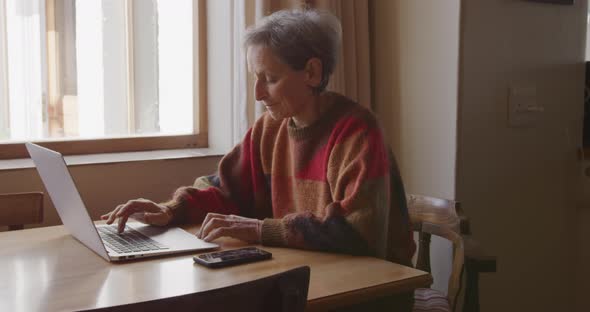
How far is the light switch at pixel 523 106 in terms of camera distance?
234cm

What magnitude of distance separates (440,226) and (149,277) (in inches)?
35.2

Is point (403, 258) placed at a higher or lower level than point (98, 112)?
lower

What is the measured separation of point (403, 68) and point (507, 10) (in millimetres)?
394

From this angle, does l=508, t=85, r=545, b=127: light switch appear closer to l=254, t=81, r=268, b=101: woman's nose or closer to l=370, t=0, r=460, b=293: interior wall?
l=370, t=0, r=460, b=293: interior wall

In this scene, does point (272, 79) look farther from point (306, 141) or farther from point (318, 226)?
point (318, 226)

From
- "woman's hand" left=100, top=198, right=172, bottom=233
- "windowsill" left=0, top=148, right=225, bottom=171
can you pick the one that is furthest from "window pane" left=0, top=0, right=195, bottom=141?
"woman's hand" left=100, top=198, right=172, bottom=233

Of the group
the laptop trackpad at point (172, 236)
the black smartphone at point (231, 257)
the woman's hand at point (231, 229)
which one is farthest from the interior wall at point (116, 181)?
the black smartphone at point (231, 257)

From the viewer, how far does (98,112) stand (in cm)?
291

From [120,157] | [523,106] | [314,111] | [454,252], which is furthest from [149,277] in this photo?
[523,106]

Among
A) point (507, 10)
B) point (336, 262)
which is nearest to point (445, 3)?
point (507, 10)

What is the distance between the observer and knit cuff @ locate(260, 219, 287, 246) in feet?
5.05

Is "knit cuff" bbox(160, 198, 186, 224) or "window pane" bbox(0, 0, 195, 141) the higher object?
"window pane" bbox(0, 0, 195, 141)

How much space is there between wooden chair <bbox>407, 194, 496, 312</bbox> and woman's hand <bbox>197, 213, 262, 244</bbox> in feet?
1.66

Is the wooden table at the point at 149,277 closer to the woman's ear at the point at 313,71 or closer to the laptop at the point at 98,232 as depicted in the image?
the laptop at the point at 98,232
